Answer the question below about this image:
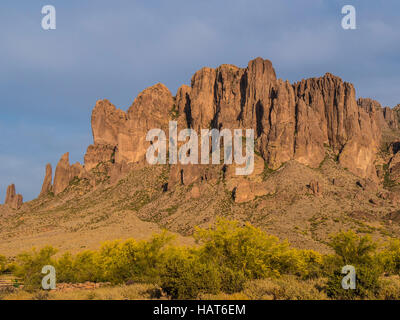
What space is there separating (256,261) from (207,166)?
10355 cm

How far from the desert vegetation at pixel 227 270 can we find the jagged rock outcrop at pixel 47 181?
129 m

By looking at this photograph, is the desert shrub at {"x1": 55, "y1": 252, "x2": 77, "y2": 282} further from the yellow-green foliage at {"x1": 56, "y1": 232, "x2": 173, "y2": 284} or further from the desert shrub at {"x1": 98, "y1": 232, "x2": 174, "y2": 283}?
the desert shrub at {"x1": 98, "y1": 232, "x2": 174, "y2": 283}

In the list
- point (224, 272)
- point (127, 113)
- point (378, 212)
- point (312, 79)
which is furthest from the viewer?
point (127, 113)

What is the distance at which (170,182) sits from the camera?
5290 inches

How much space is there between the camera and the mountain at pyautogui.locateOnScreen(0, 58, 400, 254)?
10138cm

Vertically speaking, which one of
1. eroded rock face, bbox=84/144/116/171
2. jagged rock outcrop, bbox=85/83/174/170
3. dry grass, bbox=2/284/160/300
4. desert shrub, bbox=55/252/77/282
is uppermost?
jagged rock outcrop, bbox=85/83/174/170

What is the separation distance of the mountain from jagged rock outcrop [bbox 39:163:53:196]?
495 mm

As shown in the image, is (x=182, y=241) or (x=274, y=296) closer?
(x=274, y=296)

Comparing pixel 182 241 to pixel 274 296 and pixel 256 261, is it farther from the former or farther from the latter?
pixel 274 296

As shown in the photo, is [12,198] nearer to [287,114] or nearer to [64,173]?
[64,173]

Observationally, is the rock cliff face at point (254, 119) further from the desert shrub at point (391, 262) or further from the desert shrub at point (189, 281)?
the desert shrub at point (189, 281)

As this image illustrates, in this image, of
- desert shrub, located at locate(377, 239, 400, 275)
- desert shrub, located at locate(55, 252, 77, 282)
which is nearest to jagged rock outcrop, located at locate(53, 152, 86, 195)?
desert shrub, located at locate(55, 252, 77, 282)

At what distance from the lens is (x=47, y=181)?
6796 inches

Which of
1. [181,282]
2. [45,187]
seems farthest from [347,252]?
[45,187]
